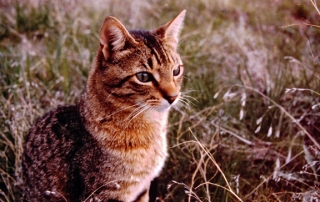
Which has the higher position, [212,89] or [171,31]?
[171,31]

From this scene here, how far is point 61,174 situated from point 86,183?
0.71ft

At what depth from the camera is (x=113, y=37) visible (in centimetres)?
242

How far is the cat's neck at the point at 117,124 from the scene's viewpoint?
2498mm

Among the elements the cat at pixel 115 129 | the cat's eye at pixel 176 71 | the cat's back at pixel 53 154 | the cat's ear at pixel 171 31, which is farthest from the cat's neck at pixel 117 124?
the cat's ear at pixel 171 31

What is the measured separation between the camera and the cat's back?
2.55 metres

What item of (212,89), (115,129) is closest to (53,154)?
(115,129)

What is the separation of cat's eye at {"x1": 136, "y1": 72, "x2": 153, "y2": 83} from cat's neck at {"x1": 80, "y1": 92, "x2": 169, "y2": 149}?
0.60 ft

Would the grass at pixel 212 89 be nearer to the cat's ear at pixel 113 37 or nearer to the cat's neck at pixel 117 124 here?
the cat's neck at pixel 117 124

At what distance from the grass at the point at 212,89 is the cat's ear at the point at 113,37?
629 mm

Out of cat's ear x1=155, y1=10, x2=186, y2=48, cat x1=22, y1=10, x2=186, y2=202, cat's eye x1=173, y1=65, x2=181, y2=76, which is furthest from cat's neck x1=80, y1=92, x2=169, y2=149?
cat's ear x1=155, y1=10, x2=186, y2=48

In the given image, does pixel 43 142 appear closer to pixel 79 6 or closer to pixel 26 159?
pixel 26 159

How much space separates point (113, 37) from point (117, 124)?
53 cm

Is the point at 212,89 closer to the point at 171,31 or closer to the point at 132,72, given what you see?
the point at 171,31

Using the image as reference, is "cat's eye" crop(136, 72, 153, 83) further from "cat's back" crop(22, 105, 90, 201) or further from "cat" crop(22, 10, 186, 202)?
"cat's back" crop(22, 105, 90, 201)
